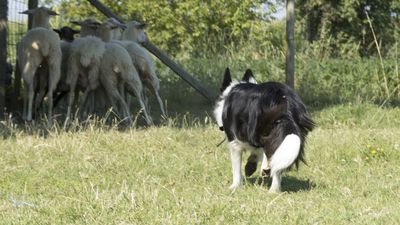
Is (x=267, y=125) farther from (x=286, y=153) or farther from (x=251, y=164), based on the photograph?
(x=251, y=164)

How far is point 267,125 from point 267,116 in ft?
0.25

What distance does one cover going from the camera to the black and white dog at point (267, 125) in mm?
5809

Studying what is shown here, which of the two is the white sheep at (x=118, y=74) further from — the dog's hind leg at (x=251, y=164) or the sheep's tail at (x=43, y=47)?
the dog's hind leg at (x=251, y=164)

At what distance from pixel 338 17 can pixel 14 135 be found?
16.0 m

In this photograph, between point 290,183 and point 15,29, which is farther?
point 15,29

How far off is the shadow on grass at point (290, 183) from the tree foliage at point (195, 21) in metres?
13.4

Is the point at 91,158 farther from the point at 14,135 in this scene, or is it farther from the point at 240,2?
the point at 240,2

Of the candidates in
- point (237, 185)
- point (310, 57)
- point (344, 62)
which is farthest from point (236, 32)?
point (237, 185)

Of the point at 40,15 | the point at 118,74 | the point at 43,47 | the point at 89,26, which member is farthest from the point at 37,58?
the point at 89,26

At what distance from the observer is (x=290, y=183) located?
6.95 m

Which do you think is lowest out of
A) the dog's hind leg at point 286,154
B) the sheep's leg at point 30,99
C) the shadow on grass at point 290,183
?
the sheep's leg at point 30,99

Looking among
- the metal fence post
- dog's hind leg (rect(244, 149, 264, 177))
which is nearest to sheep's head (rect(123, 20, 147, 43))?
the metal fence post

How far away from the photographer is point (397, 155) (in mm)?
8055

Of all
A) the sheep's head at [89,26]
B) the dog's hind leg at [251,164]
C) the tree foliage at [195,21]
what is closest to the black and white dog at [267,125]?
the dog's hind leg at [251,164]
